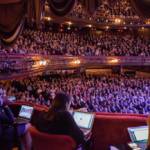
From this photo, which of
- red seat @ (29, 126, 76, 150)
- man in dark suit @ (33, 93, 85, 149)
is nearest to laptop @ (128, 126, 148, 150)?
man in dark suit @ (33, 93, 85, 149)

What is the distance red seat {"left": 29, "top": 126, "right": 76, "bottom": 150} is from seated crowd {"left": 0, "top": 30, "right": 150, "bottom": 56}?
Result: 1204 cm

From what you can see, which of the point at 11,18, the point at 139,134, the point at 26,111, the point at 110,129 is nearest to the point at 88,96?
the point at 26,111

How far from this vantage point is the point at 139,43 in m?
29.9

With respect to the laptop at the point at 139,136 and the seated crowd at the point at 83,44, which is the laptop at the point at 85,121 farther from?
the seated crowd at the point at 83,44

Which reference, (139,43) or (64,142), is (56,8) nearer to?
(64,142)

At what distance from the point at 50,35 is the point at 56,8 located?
676 inches

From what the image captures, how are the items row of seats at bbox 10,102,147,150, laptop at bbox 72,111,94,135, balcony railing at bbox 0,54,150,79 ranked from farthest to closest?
balcony railing at bbox 0,54,150,79
row of seats at bbox 10,102,147,150
laptop at bbox 72,111,94,135

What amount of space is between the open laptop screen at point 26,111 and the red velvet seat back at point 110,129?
1171 mm

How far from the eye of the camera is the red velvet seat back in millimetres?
4820

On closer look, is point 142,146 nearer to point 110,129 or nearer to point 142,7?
point 110,129

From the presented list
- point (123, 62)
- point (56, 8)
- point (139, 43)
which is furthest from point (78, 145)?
point (139, 43)

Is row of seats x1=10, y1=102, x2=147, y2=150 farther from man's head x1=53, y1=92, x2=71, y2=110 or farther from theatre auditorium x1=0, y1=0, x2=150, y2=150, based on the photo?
man's head x1=53, y1=92, x2=71, y2=110

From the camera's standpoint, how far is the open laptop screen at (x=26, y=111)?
5730 millimetres

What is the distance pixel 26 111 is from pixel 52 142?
2.02 m
